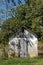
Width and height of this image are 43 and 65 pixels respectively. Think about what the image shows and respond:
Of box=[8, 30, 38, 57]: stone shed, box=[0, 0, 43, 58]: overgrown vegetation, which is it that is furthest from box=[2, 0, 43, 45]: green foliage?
box=[8, 30, 38, 57]: stone shed

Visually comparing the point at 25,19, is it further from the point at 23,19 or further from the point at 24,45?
the point at 24,45

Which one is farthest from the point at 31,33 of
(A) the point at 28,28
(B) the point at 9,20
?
(B) the point at 9,20

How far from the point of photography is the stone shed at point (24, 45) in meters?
35.8

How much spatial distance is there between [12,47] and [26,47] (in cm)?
220

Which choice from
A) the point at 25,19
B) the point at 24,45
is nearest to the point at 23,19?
the point at 25,19

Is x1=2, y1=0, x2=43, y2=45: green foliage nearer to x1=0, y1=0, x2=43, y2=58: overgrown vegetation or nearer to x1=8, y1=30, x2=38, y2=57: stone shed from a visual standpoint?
x1=0, y1=0, x2=43, y2=58: overgrown vegetation

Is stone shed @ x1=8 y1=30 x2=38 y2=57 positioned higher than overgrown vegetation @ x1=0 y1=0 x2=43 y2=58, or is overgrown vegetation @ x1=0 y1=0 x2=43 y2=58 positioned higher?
overgrown vegetation @ x1=0 y1=0 x2=43 y2=58

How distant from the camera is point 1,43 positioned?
29797 millimetres

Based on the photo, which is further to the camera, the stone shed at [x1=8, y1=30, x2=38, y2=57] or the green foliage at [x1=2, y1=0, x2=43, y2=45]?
the stone shed at [x1=8, y1=30, x2=38, y2=57]

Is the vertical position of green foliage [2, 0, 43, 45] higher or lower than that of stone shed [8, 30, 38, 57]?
higher

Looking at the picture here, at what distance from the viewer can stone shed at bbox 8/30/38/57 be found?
117ft

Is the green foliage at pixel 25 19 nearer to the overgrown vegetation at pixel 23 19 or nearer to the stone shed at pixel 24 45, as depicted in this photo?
the overgrown vegetation at pixel 23 19

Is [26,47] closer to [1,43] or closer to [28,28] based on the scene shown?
[28,28]

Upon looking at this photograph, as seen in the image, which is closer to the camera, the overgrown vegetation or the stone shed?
the overgrown vegetation
